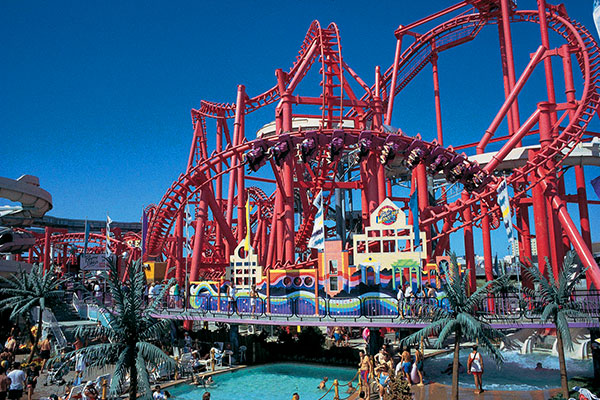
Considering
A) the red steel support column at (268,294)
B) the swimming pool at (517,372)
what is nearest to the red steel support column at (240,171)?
the red steel support column at (268,294)

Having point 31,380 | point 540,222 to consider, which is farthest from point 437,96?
point 31,380

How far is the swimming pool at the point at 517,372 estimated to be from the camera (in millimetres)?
15836

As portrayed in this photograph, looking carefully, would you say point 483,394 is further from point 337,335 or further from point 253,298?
point 337,335

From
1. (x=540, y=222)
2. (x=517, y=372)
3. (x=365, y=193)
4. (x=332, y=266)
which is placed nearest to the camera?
(x=517, y=372)

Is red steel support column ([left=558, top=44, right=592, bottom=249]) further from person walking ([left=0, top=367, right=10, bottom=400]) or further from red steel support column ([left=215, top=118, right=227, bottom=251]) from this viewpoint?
person walking ([left=0, top=367, right=10, bottom=400])

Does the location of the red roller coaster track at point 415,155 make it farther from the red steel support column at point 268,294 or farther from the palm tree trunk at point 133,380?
the palm tree trunk at point 133,380

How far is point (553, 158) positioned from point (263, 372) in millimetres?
14396

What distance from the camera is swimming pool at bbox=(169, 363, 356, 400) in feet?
51.3

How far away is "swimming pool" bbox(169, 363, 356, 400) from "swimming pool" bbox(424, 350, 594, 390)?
3.06 m

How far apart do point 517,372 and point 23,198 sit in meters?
23.5

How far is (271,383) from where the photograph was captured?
17.2 meters

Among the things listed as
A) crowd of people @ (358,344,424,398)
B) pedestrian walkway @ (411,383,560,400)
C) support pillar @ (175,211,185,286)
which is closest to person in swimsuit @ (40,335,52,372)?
support pillar @ (175,211,185,286)

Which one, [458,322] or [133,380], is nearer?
[133,380]

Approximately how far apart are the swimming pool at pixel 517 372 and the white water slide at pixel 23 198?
66.5 feet
